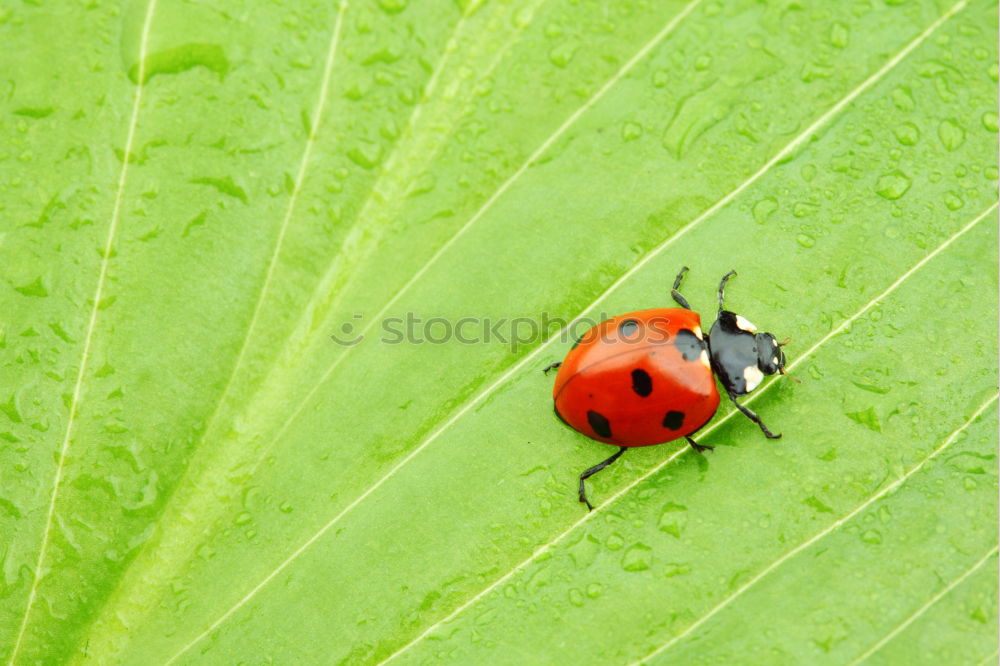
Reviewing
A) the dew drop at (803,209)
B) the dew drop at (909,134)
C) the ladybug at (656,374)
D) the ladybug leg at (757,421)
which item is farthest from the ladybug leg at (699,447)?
the dew drop at (909,134)

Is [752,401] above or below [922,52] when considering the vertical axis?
below

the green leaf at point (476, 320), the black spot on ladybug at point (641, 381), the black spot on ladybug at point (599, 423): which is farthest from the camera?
the black spot on ladybug at point (641, 381)

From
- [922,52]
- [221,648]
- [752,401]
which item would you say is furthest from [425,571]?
[922,52]

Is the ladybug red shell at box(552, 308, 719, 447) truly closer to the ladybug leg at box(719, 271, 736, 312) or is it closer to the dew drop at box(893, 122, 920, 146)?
the ladybug leg at box(719, 271, 736, 312)

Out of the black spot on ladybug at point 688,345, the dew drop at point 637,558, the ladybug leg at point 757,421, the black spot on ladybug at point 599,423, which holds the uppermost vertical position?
the black spot on ladybug at point 688,345

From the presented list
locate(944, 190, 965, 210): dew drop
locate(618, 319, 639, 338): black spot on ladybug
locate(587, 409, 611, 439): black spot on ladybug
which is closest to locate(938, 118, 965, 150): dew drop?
locate(944, 190, 965, 210): dew drop

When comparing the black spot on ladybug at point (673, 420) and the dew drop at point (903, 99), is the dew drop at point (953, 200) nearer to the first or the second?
the dew drop at point (903, 99)

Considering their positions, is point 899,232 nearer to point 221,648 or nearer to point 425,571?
point 425,571
